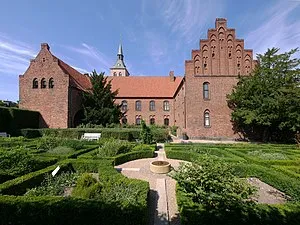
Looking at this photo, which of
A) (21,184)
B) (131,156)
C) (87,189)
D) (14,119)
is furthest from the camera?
(14,119)

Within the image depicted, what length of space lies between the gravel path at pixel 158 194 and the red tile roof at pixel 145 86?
23277 mm

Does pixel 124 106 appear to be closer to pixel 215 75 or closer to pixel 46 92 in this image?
pixel 46 92

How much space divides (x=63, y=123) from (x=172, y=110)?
1750 centimetres

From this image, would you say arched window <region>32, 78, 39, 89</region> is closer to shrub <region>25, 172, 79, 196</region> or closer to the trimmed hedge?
the trimmed hedge

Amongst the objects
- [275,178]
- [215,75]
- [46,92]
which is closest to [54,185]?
[275,178]

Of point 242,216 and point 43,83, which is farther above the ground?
point 43,83

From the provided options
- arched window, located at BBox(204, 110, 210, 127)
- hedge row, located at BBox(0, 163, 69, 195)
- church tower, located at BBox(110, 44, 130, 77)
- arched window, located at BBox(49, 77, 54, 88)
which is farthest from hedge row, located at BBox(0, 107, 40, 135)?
church tower, located at BBox(110, 44, 130, 77)

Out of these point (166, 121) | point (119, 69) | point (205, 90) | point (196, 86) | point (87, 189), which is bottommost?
point (87, 189)

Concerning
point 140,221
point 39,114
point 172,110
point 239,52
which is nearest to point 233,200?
point 140,221

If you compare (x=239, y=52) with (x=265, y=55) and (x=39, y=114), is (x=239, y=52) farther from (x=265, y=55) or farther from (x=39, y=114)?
(x=39, y=114)

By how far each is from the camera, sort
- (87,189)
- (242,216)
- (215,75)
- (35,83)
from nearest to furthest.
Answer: (242,216) → (87,189) → (215,75) → (35,83)

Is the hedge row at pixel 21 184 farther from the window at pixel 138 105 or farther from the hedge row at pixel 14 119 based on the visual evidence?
the window at pixel 138 105

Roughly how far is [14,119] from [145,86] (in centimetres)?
2051

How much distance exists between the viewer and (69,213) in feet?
14.4
